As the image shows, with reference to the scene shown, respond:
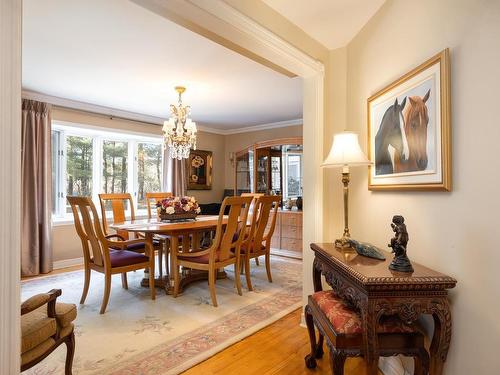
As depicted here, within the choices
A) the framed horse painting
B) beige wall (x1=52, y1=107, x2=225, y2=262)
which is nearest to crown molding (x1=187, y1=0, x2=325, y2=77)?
the framed horse painting

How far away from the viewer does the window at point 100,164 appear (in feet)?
14.8

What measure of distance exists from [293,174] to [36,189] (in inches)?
154

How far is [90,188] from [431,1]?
16.4 feet

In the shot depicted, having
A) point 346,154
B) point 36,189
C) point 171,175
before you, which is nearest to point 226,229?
point 346,154

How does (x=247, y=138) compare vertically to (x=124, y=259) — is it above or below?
above

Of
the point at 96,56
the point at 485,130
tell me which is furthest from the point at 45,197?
the point at 485,130

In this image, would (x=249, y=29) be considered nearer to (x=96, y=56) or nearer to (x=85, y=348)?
(x=96, y=56)

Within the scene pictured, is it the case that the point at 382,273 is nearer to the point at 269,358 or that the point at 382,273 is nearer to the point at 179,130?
the point at 269,358

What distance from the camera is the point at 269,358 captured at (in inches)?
78.4

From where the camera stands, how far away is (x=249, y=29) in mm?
1838

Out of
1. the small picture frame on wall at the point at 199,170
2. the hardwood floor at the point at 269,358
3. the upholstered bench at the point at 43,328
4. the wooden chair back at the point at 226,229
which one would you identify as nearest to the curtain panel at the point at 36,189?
the small picture frame on wall at the point at 199,170

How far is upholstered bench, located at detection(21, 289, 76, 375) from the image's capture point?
1.37 meters

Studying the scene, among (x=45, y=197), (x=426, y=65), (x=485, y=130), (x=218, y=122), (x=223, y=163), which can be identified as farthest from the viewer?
(x=223, y=163)

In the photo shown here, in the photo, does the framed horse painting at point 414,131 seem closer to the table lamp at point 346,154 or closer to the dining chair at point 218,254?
the table lamp at point 346,154
